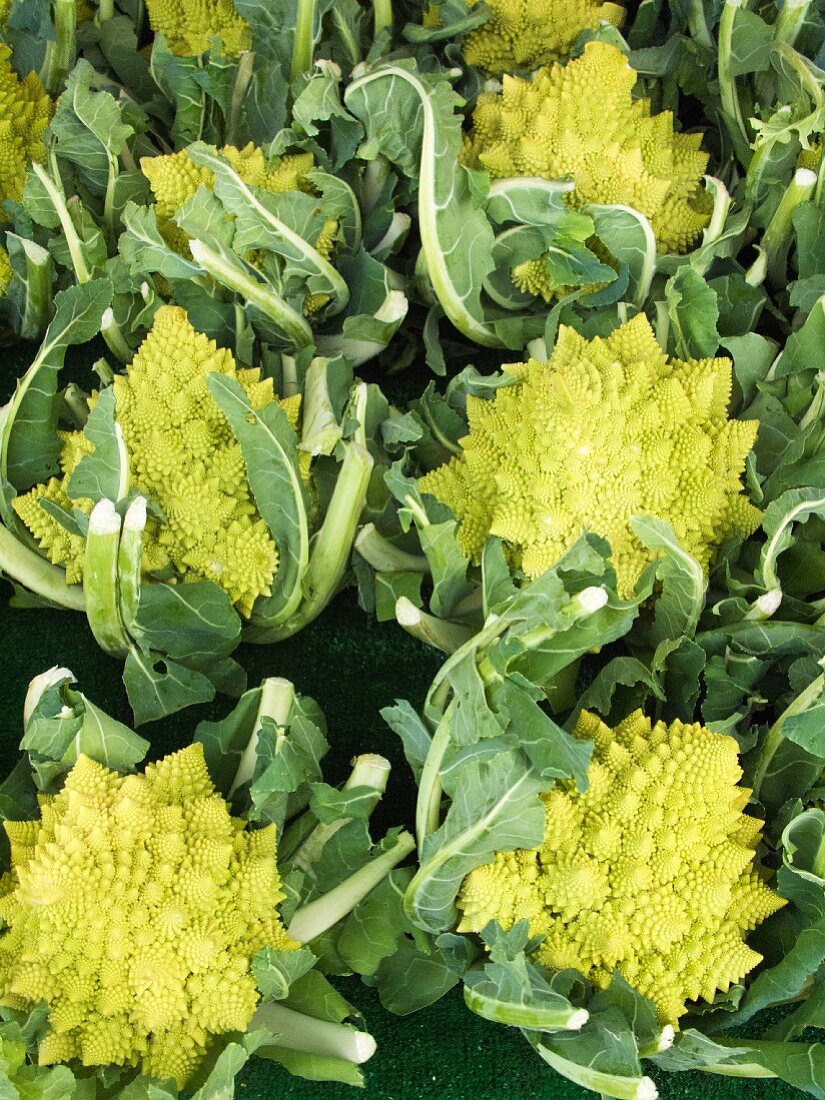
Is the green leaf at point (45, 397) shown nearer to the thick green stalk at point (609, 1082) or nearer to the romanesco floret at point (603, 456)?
the romanesco floret at point (603, 456)

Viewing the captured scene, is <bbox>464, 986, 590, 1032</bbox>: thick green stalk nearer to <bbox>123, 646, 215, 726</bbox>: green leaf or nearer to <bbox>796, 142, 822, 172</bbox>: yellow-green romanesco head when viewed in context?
<bbox>123, 646, 215, 726</bbox>: green leaf

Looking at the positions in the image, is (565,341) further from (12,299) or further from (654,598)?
(12,299)

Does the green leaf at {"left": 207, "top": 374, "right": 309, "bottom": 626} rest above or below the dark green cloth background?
above

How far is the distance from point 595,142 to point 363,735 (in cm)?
89

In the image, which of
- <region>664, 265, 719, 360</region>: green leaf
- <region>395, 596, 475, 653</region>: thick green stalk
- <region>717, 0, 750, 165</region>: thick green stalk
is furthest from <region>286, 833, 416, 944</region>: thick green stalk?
<region>717, 0, 750, 165</region>: thick green stalk

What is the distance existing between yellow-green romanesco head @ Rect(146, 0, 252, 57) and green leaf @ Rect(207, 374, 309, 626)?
0.59 metres

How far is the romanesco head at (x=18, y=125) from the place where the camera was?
1566 mm

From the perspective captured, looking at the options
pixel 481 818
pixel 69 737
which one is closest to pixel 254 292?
pixel 69 737

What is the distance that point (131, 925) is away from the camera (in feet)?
4.09

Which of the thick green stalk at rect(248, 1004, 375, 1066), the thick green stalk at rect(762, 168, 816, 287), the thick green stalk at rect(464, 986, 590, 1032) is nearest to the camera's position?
the thick green stalk at rect(464, 986, 590, 1032)

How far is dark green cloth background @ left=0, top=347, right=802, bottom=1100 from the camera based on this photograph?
1.47 metres

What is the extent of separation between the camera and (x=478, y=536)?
4.73 ft

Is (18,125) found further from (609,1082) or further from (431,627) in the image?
(609,1082)

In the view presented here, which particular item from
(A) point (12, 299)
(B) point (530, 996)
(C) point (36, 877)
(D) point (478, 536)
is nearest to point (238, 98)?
(A) point (12, 299)
